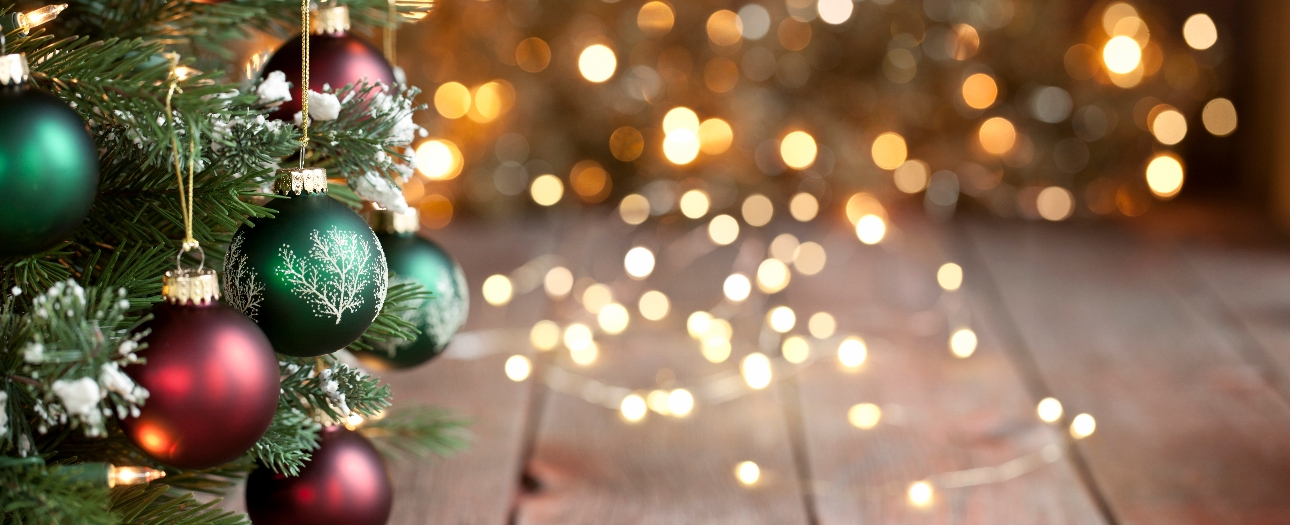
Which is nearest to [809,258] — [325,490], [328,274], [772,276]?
[772,276]

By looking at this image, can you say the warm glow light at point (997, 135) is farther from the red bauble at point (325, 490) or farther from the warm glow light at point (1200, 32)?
the red bauble at point (325, 490)

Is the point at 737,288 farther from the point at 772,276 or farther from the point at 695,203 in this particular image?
the point at 695,203

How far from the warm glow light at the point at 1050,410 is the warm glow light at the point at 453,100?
4.27ft

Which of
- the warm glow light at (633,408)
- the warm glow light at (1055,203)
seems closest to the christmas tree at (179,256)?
the warm glow light at (633,408)

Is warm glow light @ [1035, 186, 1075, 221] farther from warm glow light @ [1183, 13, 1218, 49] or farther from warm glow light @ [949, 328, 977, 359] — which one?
warm glow light @ [949, 328, 977, 359]

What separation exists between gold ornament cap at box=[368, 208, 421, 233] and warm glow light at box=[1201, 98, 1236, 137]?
1953 millimetres

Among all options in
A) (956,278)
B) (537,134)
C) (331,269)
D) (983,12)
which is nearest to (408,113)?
(331,269)

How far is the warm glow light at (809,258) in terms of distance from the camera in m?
1.84

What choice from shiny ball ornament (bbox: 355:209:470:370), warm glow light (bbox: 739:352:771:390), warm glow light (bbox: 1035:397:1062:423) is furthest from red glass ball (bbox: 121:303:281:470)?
warm glow light (bbox: 1035:397:1062:423)

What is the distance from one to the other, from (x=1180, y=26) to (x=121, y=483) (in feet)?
7.50

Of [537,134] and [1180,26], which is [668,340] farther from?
[1180,26]

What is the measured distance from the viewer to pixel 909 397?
4.27ft

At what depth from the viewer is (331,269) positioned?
61 cm

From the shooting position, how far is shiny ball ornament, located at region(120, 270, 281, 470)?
0.54 meters
